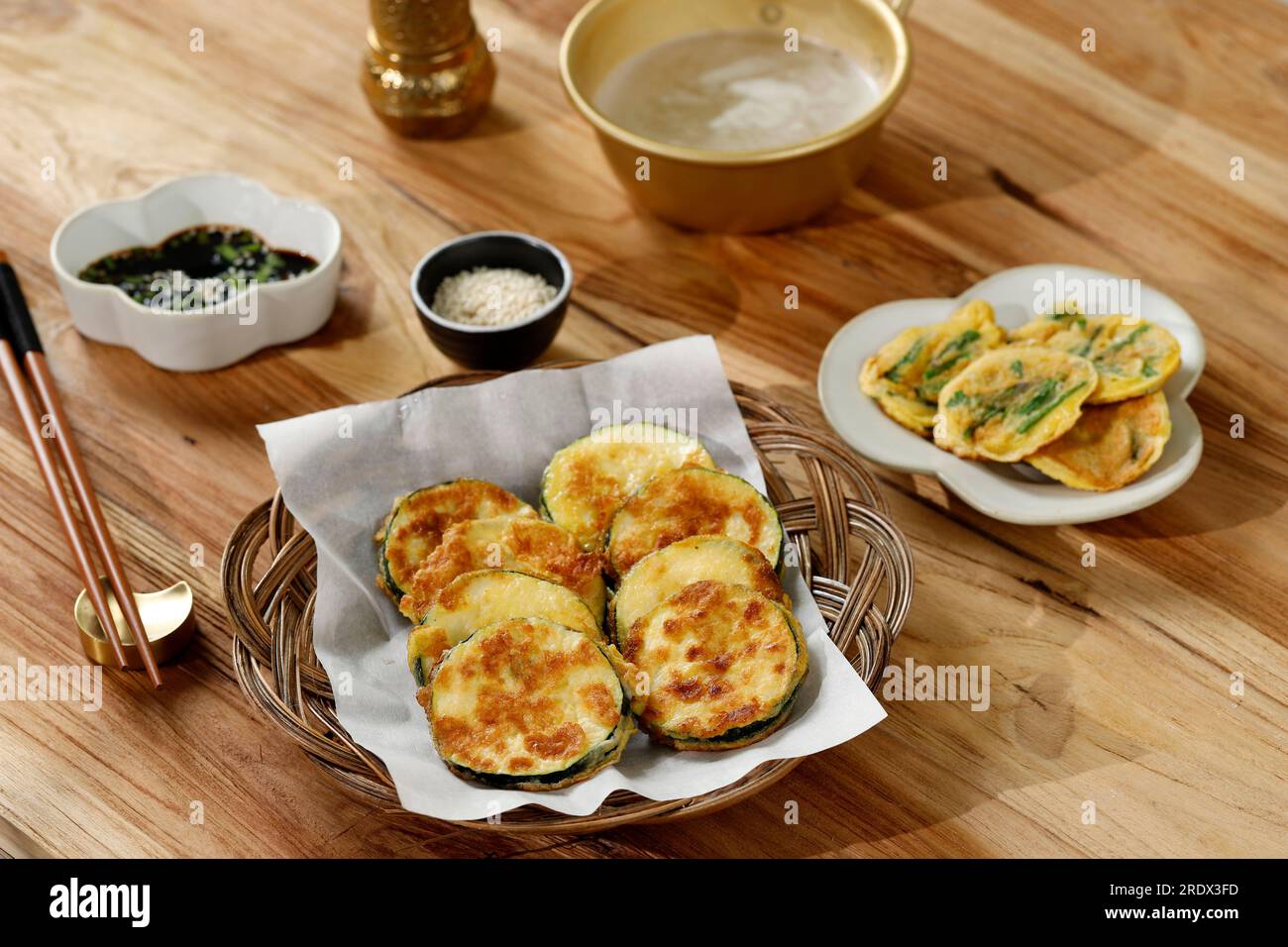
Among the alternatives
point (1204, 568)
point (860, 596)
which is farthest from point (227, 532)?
point (1204, 568)

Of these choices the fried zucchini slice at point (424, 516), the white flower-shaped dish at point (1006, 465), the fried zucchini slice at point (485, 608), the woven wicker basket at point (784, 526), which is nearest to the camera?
the woven wicker basket at point (784, 526)

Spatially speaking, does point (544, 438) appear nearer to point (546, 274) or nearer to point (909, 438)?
point (546, 274)

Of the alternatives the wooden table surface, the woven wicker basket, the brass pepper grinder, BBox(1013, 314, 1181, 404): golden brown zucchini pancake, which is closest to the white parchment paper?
the woven wicker basket

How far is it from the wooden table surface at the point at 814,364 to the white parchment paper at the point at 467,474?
15 cm

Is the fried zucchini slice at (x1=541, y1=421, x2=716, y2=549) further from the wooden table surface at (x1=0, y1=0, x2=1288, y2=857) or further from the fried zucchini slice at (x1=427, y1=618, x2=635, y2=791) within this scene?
the wooden table surface at (x1=0, y1=0, x2=1288, y2=857)

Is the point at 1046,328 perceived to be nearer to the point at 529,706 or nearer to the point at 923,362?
the point at 923,362

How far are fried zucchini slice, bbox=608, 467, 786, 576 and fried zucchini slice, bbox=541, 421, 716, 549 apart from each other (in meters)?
0.05

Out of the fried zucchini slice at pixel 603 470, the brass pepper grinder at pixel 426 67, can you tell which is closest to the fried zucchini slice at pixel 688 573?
the fried zucchini slice at pixel 603 470

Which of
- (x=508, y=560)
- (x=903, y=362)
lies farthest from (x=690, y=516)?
(x=903, y=362)

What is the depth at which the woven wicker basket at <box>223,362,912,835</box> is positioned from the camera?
159 cm

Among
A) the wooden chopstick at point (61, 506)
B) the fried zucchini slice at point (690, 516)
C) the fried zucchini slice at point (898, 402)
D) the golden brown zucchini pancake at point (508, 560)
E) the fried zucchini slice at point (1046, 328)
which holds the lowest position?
the wooden chopstick at point (61, 506)

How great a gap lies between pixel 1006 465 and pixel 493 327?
857mm

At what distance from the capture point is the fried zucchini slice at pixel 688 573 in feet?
5.81

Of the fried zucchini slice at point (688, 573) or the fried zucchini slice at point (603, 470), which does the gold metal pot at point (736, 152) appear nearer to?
the fried zucchini slice at point (603, 470)
